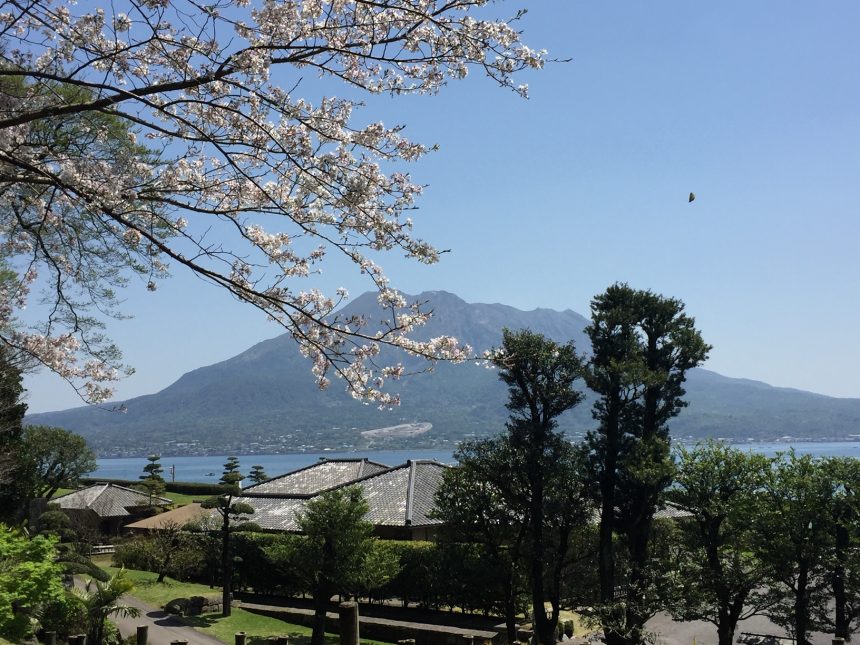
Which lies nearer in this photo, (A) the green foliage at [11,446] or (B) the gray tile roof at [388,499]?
(A) the green foliage at [11,446]

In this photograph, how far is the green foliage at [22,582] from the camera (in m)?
11.1

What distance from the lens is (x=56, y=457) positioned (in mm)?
42594

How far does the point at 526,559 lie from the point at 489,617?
426 centimetres

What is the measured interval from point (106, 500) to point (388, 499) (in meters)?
20.3

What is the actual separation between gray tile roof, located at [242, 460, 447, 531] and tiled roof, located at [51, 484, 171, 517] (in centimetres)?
1043

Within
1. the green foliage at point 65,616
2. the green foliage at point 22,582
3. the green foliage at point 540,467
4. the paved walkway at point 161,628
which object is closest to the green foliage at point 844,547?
the green foliage at point 540,467

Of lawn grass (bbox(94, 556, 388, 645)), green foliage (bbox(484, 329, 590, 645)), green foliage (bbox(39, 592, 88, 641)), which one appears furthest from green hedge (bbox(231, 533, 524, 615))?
green foliage (bbox(39, 592, 88, 641))

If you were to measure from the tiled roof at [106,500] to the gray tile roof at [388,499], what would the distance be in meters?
10.4

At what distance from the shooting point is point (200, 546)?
29406 millimetres

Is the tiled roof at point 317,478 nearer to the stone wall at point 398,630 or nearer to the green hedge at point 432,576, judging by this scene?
the green hedge at point 432,576

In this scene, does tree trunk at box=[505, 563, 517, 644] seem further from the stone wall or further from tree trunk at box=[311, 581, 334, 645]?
tree trunk at box=[311, 581, 334, 645]

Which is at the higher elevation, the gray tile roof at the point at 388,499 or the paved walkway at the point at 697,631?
the gray tile roof at the point at 388,499

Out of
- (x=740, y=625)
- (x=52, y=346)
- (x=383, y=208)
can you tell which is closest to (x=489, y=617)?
(x=740, y=625)

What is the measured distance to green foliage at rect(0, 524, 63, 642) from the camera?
1106 centimetres
